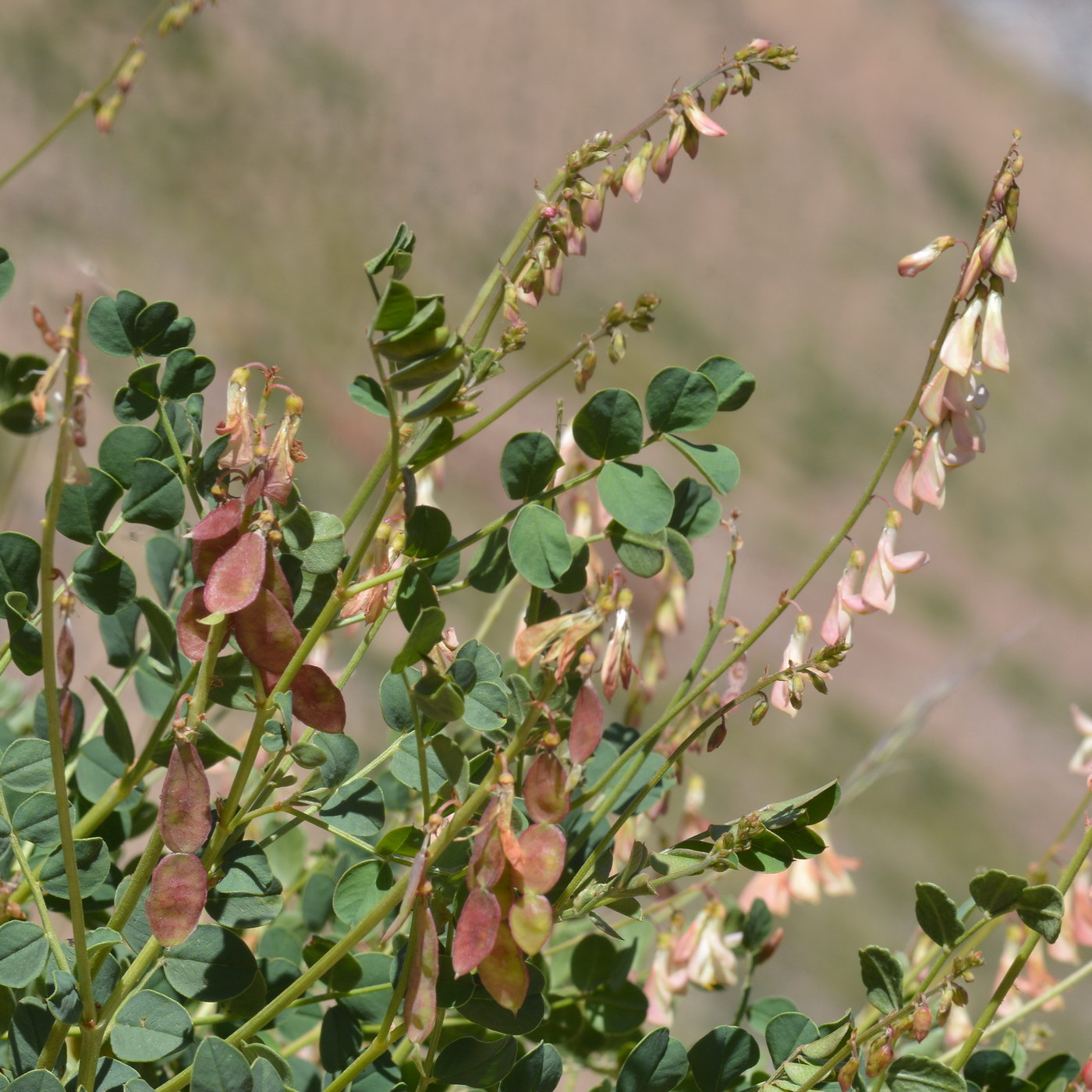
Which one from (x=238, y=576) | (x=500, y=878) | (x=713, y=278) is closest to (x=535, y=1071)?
(x=500, y=878)

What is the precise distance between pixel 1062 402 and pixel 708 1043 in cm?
918

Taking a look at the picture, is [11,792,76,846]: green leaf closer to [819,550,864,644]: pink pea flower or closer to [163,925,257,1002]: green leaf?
[163,925,257,1002]: green leaf

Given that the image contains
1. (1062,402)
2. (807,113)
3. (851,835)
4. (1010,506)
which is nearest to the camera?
(851,835)

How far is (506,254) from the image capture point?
449mm

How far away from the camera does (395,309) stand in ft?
1.12

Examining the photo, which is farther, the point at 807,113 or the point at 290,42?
the point at 807,113

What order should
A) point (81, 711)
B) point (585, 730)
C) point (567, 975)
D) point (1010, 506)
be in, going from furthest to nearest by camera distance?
point (1010, 506), point (567, 975), point (81, 711), point (585, 730)

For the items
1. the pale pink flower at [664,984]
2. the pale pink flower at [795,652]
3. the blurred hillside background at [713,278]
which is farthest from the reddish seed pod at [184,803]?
the blurred hillside background at [713,278]

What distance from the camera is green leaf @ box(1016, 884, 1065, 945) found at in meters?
0.42

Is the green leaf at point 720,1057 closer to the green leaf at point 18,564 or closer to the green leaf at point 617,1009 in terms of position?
the green leaf at point 617,1009

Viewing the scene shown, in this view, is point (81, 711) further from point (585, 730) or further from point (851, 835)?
point (851, 835)

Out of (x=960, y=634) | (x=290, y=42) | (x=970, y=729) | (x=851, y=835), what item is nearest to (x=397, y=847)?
(x=851, y=835)

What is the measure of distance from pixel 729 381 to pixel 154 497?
249mm

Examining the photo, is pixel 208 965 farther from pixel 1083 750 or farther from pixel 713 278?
pixel 713 278
